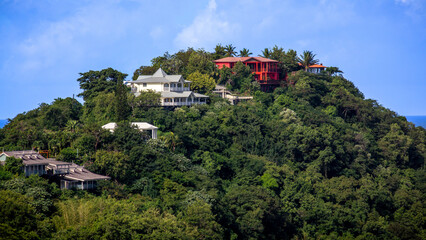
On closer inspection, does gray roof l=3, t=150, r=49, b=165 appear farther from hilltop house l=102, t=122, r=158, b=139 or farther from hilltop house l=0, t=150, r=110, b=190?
hilltop house l=102, t=122, r=158, b=139

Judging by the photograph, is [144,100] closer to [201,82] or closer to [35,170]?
[201,82]

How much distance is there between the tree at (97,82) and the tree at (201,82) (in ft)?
31.2

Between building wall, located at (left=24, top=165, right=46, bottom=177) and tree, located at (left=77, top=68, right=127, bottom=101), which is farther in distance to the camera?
tree, located at (left=77, top=68, right=127, bottom=101)

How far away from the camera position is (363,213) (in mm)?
57812

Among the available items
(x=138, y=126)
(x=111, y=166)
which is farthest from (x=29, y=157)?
(x=138, y=126)

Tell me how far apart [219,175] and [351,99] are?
104 feet

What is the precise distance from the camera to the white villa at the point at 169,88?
222ft

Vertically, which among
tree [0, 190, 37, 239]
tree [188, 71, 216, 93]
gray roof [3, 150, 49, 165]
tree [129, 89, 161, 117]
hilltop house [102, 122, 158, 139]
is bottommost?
tree [0, 190, 37, 239]

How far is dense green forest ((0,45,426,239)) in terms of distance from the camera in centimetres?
4209

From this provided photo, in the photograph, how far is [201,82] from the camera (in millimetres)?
74562

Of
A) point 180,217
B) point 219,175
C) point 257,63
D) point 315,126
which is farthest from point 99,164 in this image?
point 257,63

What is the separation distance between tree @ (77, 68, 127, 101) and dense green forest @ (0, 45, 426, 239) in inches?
5.3

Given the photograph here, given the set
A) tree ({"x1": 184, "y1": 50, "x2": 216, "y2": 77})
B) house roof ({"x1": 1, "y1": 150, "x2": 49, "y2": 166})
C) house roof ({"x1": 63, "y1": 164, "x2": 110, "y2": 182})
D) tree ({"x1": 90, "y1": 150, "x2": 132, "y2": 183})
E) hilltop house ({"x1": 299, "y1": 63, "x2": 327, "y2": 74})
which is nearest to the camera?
house roof ({"x1": 1, "y1": 150, "x2": 49, "y2": 166})

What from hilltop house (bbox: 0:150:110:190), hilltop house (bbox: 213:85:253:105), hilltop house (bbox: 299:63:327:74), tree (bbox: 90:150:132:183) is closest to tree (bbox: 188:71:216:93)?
hilltop house (bbox: 213:85:253:105)
